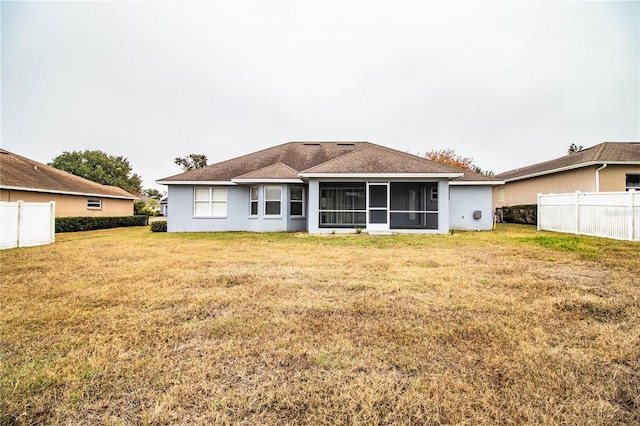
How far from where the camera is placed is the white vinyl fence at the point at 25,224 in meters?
9.93

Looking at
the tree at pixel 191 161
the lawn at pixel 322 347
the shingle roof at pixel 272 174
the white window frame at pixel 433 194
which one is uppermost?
the tree at pixel 191 161

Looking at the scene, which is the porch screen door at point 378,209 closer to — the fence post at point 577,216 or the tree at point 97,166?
the fence post at point 577,216

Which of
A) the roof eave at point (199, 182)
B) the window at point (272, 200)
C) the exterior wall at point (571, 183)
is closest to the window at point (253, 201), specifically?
the window at point (272, 200)

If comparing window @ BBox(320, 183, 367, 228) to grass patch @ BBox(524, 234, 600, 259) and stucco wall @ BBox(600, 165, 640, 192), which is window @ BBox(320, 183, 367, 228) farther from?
stucco wall @ BBox(600, 165, 640, 192)

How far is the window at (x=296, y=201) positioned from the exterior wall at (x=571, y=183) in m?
15.9

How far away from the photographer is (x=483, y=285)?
5102 mm

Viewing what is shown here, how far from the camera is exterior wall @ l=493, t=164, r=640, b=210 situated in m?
15.9

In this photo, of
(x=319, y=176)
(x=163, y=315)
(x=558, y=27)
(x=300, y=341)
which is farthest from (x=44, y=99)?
(x=558, y=27)

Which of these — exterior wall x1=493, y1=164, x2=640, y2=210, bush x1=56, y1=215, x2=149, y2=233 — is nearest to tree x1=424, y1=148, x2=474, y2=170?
exterior wall x1=493, y1=164, x2=640, y2=210

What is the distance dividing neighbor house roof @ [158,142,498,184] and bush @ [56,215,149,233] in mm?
6875

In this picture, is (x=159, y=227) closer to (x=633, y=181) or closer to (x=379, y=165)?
(x=379, y=165)

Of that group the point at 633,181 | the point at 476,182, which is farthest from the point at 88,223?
the point at 633,181

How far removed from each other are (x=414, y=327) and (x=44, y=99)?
103ft

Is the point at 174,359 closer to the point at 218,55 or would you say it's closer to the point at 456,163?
the point at 218,55
